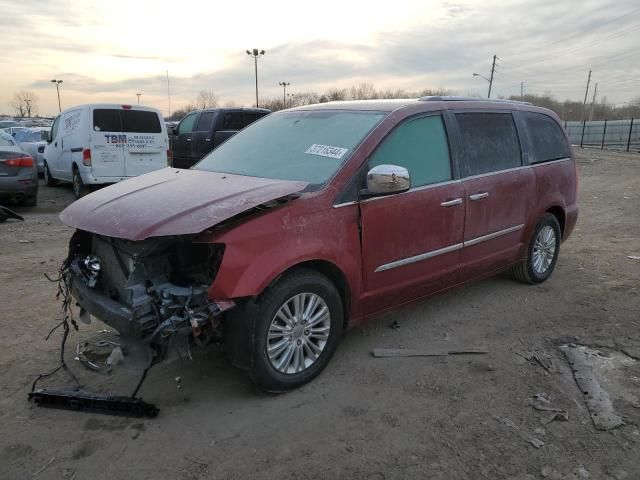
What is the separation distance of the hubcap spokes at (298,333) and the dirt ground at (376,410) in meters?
0.21

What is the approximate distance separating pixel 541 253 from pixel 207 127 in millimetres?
9872

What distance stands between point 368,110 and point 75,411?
2915 millimetres

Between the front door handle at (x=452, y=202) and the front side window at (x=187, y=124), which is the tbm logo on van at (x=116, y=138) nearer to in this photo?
the front side window at (x=187, y=124)

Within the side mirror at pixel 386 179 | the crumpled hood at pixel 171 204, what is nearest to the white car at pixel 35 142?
the crumpled hood at pixel 171 204

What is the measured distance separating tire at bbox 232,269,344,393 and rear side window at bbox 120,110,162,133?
28.9 ft

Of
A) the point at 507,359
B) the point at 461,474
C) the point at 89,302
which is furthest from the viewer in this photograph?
the point at 507,359

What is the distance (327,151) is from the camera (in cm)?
378

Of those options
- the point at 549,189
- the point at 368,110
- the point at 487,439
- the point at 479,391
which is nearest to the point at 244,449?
the point at 487,439

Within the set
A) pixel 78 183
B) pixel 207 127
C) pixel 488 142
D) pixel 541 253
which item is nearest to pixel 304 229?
pixel 488 142

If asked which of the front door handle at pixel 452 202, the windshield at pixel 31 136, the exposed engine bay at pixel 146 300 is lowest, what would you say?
the exposed engine bay at pixel 146 300

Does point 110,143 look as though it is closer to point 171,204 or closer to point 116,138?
point 116,138

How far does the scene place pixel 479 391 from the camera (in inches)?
134

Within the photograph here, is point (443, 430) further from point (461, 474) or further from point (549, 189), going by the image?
point (549, 189)

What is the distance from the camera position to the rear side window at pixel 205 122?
13.3m
